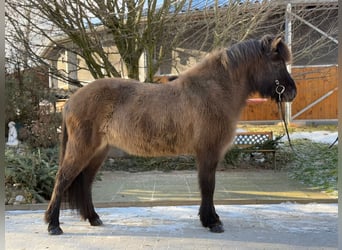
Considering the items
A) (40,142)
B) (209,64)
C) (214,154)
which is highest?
(209,64)

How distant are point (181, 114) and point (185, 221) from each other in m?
1.36

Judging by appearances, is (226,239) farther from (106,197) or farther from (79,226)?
(106,197)

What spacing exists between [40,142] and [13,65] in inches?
83.1

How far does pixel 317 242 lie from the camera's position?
12.4 ft

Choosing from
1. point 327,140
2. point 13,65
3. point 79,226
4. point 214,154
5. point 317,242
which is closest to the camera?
point 317,242

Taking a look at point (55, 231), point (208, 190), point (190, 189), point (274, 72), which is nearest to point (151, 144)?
point (208, 190)

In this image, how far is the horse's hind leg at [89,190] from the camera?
14.2ft

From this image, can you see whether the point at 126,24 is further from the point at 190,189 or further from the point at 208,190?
the point at 208,190

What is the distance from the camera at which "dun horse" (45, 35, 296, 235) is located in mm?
4066

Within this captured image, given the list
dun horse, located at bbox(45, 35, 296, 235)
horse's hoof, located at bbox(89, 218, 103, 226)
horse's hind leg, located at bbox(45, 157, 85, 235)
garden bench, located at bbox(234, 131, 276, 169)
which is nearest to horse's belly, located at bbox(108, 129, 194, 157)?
dun horse, located at bbox(45, 35, 296, 235)

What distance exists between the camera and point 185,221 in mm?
4539

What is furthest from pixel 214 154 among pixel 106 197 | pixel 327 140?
pixel 327 140

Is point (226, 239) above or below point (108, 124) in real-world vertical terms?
below

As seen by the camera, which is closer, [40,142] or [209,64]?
[209,64]
